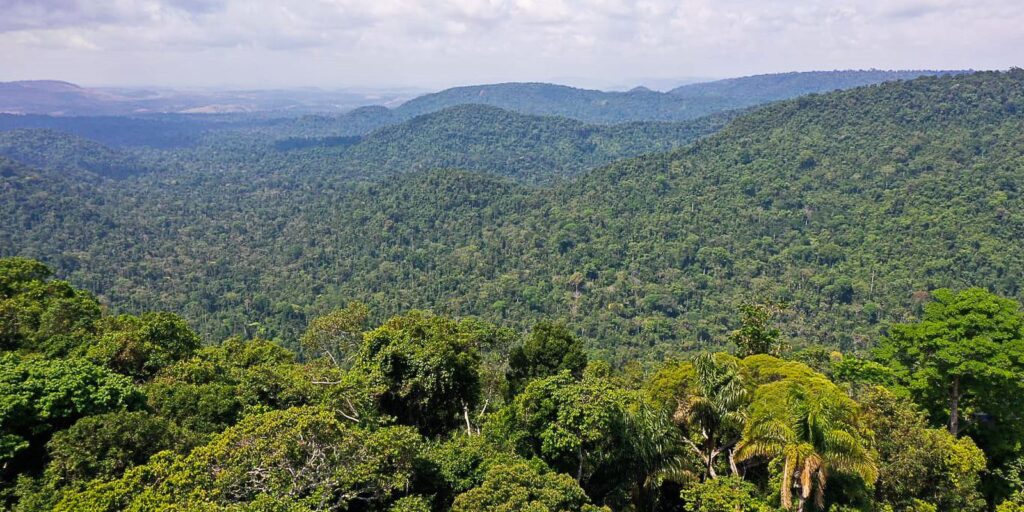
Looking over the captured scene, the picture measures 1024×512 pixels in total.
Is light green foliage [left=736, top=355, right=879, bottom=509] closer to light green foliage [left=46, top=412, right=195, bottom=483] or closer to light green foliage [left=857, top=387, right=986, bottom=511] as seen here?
light green foliage [left=857, top=387, right=986, bottom=511]

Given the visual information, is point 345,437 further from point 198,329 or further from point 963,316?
point 198,329

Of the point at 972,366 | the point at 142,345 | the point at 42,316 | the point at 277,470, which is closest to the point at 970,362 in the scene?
the point at 972,366

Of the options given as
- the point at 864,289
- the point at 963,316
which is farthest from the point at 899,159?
the point at 963,316

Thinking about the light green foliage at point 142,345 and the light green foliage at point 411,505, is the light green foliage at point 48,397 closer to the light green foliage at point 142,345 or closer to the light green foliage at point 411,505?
the light green foliage at point 142,345

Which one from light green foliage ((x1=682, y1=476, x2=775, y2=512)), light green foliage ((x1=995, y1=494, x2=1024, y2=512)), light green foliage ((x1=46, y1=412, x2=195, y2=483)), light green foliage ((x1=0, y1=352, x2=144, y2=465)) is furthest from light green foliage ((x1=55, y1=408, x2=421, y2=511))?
light green foliage ((x1=995, y1=494, x2=1024, y2=512))

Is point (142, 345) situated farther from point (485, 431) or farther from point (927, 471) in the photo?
point (927, 471)
